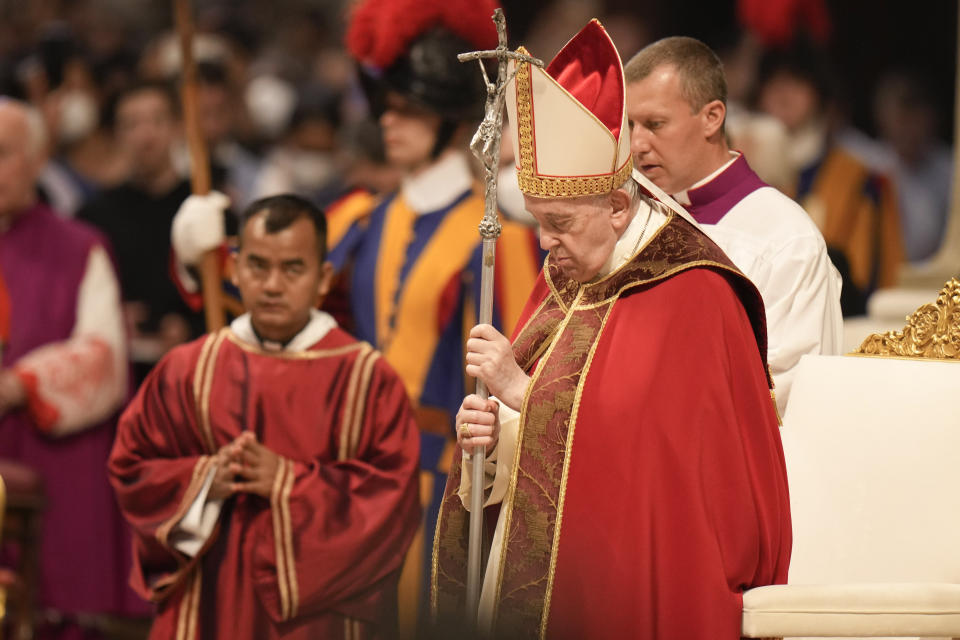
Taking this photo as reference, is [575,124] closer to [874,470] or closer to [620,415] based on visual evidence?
[620,415]

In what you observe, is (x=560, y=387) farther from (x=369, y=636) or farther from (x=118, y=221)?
(x=118, y=221)

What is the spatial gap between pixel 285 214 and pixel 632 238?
112 centimetres

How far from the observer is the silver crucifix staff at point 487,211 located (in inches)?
132

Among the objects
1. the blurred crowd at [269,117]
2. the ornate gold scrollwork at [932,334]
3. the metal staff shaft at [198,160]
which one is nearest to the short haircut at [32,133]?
the blurred crowd at [269,117]

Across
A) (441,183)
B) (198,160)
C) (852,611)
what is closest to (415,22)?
(441,183)

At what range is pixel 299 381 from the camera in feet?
13.7

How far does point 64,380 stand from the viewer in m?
5.96

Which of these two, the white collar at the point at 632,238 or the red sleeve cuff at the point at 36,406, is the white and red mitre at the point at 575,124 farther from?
the red sleeve cuff at the point at 36,406

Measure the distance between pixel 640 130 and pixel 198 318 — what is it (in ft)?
10.7

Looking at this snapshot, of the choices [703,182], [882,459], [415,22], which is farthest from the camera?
[415,22]

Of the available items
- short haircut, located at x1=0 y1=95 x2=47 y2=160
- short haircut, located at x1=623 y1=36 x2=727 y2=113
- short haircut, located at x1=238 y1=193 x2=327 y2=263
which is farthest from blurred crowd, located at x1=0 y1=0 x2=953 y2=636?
short haircut, located at x1=623 y1=36 x2=727 y2=113

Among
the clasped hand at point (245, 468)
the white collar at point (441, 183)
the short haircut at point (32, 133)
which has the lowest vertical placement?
the clasped hand at point (245, 468)

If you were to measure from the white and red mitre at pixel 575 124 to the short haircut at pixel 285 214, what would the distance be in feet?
3.14

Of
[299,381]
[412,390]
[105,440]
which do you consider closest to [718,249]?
[299,381]
